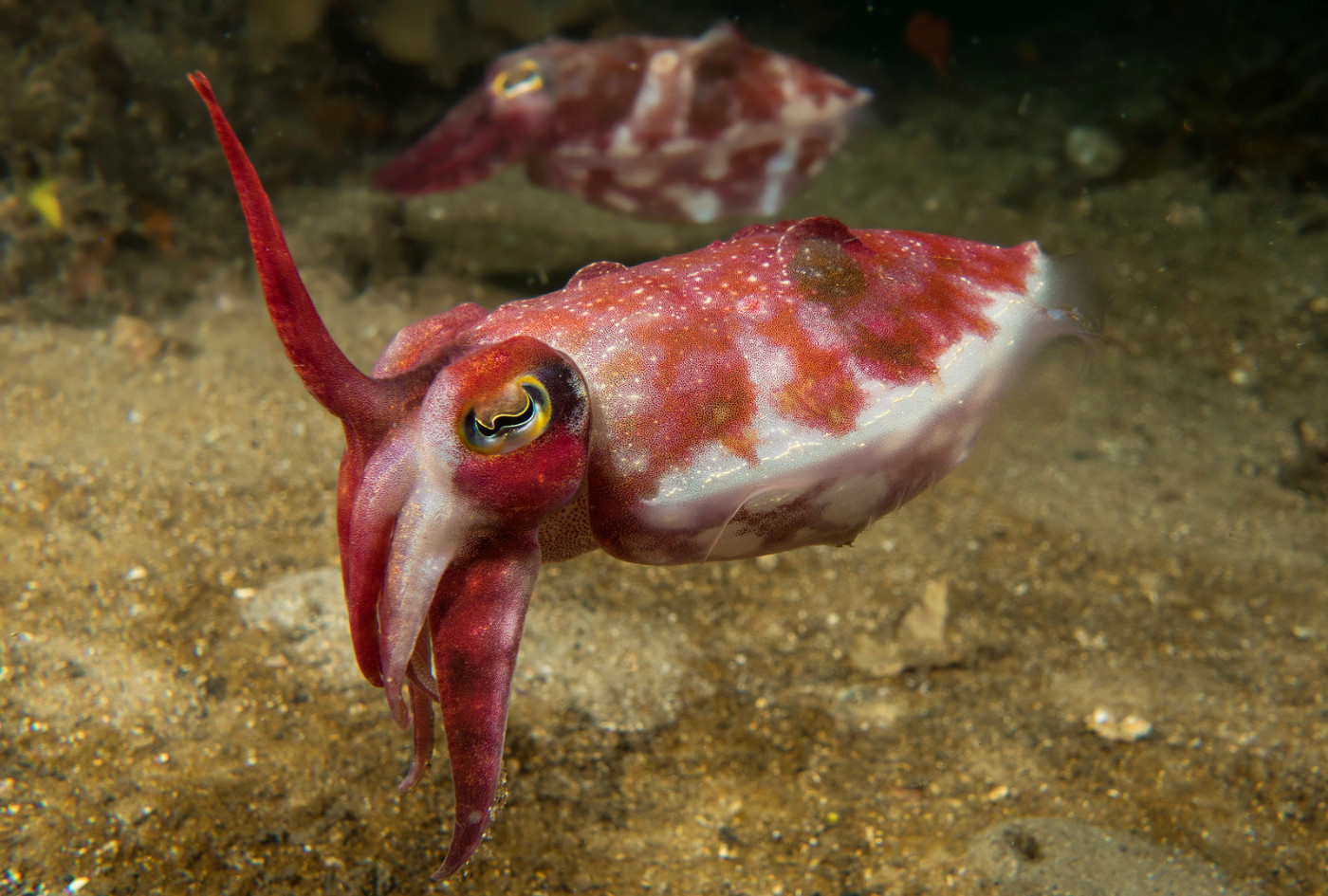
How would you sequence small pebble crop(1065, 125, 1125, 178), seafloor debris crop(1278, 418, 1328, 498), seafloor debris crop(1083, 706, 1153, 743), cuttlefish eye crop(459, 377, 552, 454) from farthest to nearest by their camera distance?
small pebble crop(1065, 125, 1125, 178) < seafloor debris crop(1278, 418, 1328, 498) < seafloor debris crop(1083, 706, 1153, 743) < cuttlefish eye crop(459, 377, 552, 454)

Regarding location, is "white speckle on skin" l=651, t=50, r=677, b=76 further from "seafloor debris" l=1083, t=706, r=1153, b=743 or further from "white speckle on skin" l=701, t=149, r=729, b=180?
"seafloor debris" l=1083, t=706, r=1153, b=743

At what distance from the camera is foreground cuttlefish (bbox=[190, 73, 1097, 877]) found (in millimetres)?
1343

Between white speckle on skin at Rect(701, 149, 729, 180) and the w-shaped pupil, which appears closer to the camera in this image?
the w-shaped pupil

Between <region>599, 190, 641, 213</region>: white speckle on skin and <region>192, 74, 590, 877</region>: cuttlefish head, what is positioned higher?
<region>192, 74, 590, 877</region>: cuttlefish head

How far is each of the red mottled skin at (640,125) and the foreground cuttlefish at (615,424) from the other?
9.30ft

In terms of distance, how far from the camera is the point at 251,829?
6.39 feet

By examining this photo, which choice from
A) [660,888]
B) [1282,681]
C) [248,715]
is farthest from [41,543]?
[1282,681]

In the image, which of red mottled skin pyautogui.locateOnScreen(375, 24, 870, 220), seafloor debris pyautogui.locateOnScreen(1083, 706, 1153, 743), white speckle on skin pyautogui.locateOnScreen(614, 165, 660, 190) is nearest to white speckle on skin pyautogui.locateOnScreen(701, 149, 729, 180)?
red mottled skin pyautogui.locateOnScreen(375, 24, 870, 220)

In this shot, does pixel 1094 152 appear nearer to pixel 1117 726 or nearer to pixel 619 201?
pixel 619 201

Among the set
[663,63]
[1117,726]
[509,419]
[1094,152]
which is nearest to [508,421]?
[509,419]

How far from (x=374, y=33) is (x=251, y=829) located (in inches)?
174

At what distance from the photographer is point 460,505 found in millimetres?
1358

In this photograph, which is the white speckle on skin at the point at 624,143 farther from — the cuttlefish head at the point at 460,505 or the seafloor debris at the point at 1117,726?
the seafloor debris at the point at 1117,726

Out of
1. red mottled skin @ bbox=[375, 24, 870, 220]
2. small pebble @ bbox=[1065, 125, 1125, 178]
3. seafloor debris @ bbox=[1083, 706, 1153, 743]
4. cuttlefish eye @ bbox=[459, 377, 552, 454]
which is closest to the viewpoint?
cuttlefish eye @ bbox=[459, 377, 552, 454]
